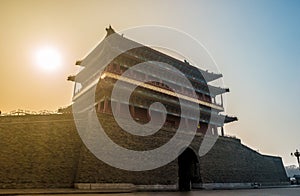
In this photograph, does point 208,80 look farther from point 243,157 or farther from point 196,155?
point 196,155

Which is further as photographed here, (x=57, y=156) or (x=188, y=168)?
(x=188, y=168)

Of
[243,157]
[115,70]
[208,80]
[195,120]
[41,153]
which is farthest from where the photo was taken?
[208,80]

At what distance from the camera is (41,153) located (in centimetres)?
1692

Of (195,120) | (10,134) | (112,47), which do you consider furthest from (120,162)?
(195,120)

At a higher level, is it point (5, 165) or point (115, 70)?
point (115, 70)

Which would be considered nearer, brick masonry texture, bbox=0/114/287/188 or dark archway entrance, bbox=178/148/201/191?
brick masonry texture, bbox=0/114/287/188

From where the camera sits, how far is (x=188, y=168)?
22891 mm

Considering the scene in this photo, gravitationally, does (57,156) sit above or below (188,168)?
above

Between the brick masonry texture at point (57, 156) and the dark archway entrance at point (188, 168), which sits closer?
the brick masonry texture at point (57, 156)

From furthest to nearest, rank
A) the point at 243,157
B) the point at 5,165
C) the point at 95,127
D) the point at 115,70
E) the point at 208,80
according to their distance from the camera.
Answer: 1. the point at 208,80
2. the point at 243,157
3. the point at 115,70
4. the point at 95,127
5. the point at 5,165

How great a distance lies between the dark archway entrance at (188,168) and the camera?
72.4 feet

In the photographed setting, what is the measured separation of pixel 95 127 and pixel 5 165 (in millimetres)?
6141

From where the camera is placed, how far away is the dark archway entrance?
22.1 metres

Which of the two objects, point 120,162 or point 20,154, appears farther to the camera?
point 120,162
